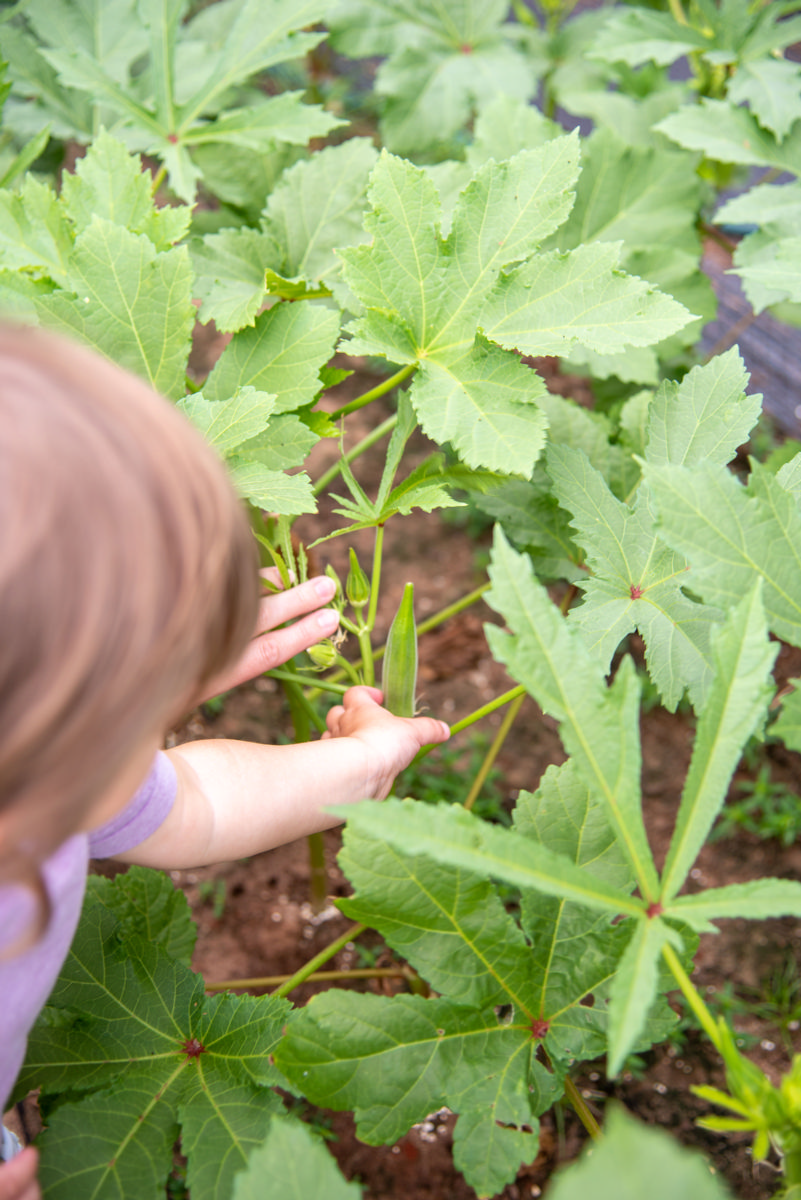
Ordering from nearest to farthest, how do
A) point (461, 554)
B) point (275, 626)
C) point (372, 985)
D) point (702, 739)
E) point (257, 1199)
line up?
point (257, 1199)
point (702, 739)
point (275, 626)
point (372, 985)
point (461, 554)

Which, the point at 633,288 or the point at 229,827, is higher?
the point at 633,288

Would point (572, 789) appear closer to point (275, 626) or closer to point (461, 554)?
point (275, 626)

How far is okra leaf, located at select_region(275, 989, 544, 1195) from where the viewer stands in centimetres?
101

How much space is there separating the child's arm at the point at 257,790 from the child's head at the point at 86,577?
1.36ft

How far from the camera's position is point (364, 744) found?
1.29 meters

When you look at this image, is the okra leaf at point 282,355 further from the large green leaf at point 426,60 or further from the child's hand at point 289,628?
the large green leaf at point 426,60

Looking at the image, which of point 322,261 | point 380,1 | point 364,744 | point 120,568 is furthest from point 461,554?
point 120,568

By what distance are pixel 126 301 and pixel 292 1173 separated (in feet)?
3.60

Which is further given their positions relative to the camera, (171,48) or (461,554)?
(461,554)

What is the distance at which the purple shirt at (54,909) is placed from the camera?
95 centimetres

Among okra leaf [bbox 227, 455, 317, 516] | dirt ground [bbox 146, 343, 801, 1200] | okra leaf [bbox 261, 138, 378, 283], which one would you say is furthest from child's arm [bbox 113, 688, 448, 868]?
okra leaf [bbox 261, 138, 378, 283]

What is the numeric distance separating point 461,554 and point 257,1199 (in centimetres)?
181

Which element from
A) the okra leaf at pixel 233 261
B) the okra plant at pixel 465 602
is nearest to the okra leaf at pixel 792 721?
the okra plant at pixel 465 602

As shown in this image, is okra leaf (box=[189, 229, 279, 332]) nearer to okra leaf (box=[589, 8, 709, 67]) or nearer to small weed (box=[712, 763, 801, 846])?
okra leaf (box=[589, 8, 709, 67])
